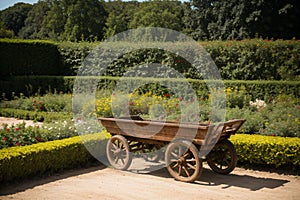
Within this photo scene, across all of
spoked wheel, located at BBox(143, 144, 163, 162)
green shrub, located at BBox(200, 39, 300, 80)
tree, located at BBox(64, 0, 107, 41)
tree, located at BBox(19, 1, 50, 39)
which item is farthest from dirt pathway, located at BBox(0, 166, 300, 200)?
tree, located at BBox(19, 1, 50, 39)

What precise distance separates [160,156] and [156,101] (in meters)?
3.26

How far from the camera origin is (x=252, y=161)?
679 cm

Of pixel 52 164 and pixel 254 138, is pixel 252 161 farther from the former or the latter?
pixel 52 164

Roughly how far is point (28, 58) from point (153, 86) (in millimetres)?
7420

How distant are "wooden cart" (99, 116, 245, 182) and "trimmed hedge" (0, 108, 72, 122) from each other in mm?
3838

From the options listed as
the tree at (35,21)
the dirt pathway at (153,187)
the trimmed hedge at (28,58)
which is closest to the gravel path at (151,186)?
the dirt pathway at (153,187)

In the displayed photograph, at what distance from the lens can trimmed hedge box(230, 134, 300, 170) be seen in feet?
20.9

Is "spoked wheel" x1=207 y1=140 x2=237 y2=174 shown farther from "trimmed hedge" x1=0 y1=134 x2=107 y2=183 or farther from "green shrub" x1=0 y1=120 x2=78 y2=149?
"green shrub" x1=0 y1=120 x2=78 y2=149

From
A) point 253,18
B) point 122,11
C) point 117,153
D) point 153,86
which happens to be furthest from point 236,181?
point 122,11

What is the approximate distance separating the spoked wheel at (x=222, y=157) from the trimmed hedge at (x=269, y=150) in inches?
15.9

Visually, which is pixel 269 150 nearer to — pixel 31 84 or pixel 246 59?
pixel 246 59

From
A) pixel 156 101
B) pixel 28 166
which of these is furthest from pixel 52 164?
pixel 156 101

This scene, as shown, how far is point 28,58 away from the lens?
58.4 ft

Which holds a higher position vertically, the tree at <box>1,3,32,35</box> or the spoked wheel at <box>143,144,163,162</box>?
the tree at <box>1,3,32,35</box>
